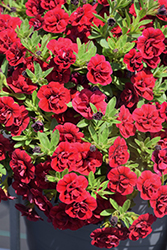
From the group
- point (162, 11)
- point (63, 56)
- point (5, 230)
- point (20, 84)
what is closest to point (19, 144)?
point (20, 84)

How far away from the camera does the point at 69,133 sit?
81 centimetres

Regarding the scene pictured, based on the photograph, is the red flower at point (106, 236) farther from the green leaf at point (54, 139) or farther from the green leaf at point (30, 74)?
the green leaf at point (30, 74)

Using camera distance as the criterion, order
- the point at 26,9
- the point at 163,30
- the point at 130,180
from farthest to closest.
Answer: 1. the point at 26,9
2. the point at 163,30
3. the point at 130,180

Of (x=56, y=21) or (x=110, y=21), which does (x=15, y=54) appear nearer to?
(x=56, y=21)

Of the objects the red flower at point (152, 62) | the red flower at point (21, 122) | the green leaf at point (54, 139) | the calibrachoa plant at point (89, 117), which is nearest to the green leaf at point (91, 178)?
the calibrachoa plant at point (89, 117)

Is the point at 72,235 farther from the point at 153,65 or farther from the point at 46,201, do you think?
the point at 153,65

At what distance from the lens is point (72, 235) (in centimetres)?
96

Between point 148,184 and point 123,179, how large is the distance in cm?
7

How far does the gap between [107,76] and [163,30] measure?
24 centimetres

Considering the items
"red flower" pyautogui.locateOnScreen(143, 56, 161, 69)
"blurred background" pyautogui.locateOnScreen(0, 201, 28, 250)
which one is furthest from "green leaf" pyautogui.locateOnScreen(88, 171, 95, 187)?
"blurred background" pyautogui.locateOnScreen(0, 201, 28, 250)

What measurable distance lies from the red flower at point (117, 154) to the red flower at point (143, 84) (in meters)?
0.15

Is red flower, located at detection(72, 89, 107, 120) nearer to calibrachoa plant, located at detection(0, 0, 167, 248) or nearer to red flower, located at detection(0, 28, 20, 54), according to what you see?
calibrachoa plant, located at detection(0, 0, 167, 248)

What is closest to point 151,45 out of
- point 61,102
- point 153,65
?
point 153,65

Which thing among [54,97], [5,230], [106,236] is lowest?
[5,230]
